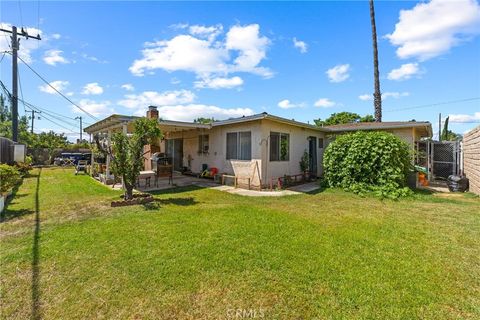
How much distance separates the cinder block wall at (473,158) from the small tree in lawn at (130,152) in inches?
431

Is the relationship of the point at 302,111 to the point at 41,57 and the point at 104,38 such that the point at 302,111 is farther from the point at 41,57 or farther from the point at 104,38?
the point at 41,57

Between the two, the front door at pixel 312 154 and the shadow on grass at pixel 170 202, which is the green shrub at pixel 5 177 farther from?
the front door at pixel 312 154

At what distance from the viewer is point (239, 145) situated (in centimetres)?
1062

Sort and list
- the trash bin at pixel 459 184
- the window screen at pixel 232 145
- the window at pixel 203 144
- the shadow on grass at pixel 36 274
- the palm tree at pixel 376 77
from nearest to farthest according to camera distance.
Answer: the shadow on grass at pixel 36 274 → the trash bin at pixel 459 184 → the window screen at pixel 232 145 → the window at pixel 203 144 → the palm tree at pixel 376 77

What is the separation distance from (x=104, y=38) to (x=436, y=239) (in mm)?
Answer: 14791

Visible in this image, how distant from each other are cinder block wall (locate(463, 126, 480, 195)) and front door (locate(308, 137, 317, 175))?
606 centimetres

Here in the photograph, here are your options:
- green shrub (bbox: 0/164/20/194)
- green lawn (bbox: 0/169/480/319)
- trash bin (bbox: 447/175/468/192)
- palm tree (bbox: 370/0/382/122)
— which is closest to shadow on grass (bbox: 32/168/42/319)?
green lawn (bbox: 0/169/480/319)

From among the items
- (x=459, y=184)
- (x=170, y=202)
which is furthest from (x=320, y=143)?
(x=170, y=202)

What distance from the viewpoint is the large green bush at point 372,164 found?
8875 millimetres

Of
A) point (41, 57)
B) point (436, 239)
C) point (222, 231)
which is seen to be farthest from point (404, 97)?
point (41, 57)

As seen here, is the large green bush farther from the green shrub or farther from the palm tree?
the green shrub

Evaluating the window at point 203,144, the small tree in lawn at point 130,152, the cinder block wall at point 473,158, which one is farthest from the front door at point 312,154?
the small tree in lawn at point 130,152

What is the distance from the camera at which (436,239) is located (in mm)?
4328

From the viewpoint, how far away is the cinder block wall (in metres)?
8.70
